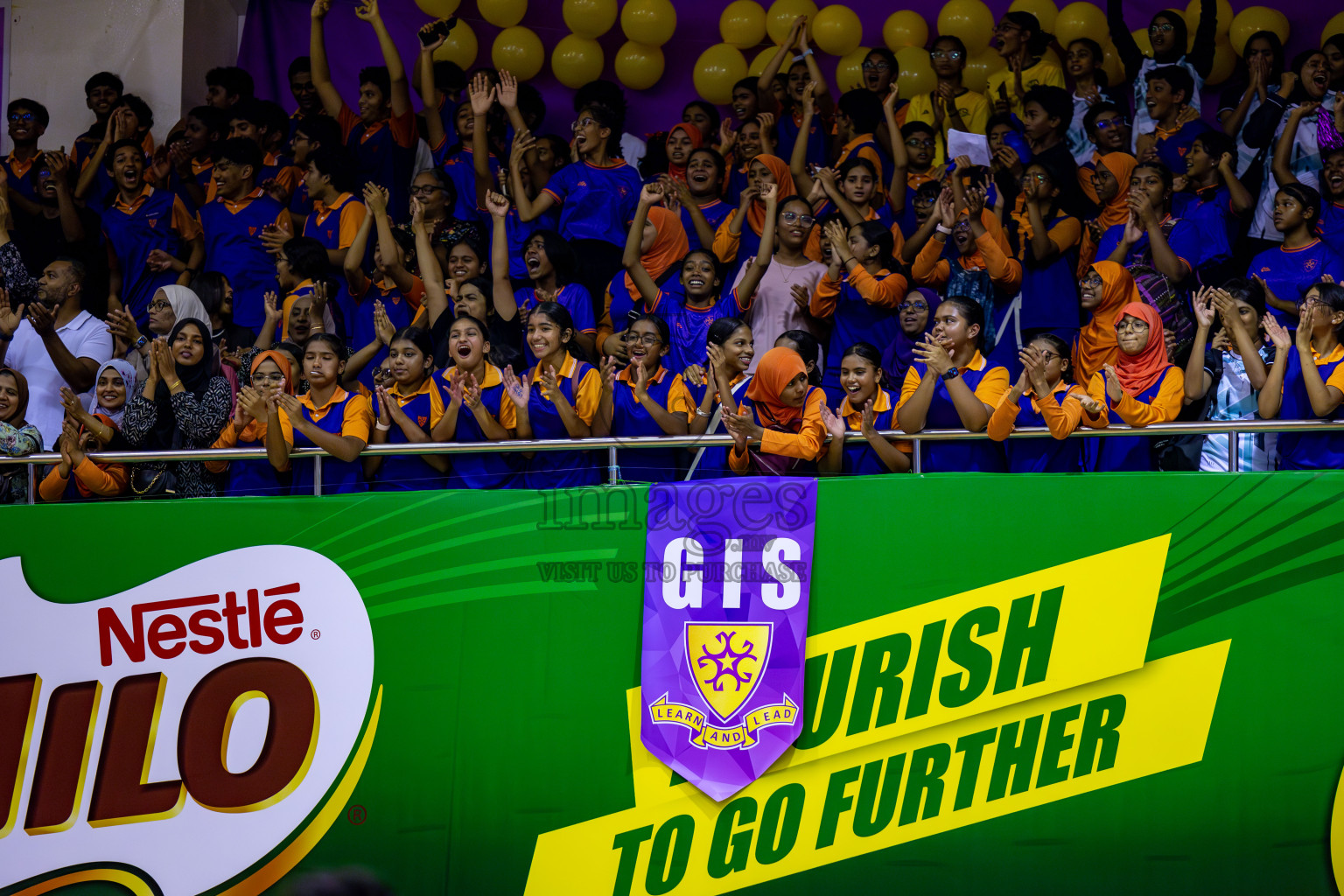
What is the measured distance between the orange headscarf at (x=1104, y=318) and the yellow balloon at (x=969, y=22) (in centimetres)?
253

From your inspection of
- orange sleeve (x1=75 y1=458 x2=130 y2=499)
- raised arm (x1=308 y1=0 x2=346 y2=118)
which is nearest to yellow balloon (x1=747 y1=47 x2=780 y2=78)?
raised arm (x1=308 y1=0 x2=346 y2=118)

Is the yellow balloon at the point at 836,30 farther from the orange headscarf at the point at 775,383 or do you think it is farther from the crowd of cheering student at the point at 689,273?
the orange headscarf at the point at 775,383

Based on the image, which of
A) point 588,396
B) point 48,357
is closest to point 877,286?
point 588,396

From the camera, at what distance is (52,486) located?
4.92 meters

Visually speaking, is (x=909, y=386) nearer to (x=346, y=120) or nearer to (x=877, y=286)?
(x=877, y=286)

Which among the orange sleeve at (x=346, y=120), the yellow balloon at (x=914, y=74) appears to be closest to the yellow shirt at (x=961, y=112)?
the yellow balloon at (x=914, y=74)

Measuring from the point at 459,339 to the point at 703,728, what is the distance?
2.11 metres

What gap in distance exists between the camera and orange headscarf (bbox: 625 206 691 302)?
642cm

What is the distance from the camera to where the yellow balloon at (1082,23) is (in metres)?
7.54

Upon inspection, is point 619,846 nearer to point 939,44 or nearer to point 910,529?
point 910,529

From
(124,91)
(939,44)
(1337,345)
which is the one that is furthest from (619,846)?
(124,91)

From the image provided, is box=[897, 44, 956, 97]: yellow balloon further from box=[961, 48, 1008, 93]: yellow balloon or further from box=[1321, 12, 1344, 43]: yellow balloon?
box=[1321, 12, 1344, 43]: yellow balloon

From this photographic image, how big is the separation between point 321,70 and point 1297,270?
5.67 meters

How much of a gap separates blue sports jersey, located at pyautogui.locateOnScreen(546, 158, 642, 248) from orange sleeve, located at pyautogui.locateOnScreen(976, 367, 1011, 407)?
2.52 m
